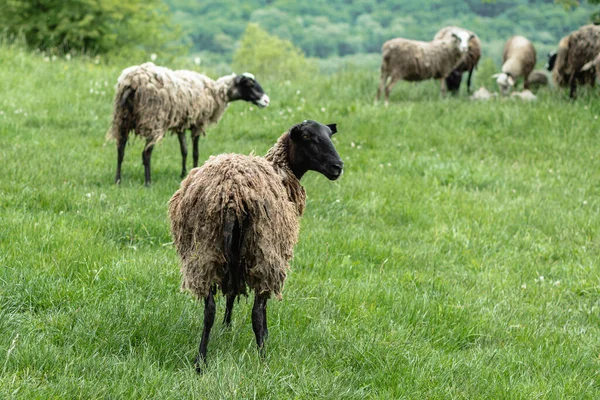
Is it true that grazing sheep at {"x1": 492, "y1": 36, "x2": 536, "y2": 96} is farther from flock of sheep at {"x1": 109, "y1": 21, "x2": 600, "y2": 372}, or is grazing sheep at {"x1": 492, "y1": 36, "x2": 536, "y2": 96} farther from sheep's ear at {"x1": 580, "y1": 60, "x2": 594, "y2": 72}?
flock of sheep at {"x1": 109, "y1": 21, "x2": 600, "y2": 372}

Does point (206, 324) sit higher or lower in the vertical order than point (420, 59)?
lower

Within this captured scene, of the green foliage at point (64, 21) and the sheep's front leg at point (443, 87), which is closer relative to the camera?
the sheep's front leg at point (443, 87)

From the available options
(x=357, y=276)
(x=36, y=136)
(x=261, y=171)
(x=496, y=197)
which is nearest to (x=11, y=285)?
→ (x=261, y=171)

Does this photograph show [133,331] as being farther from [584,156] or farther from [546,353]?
[584,156]

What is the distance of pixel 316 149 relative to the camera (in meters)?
4.41

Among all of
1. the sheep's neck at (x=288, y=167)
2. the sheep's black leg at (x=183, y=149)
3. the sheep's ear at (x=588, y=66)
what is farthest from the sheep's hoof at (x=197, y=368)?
the sheep's ear at (x=588, y=66)

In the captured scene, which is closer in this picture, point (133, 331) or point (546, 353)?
point (133, 331)

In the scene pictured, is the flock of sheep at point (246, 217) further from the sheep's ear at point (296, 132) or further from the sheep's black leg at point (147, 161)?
the sheep's black leg at point (147, 161)

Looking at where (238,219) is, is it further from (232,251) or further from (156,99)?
(156,99)

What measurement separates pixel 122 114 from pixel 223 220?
4.60m

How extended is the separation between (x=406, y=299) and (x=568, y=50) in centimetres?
1059

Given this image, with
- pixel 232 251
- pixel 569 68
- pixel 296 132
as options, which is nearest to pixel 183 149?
pixel 296 132

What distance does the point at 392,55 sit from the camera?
13906 millimetres

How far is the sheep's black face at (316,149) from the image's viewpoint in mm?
4363
